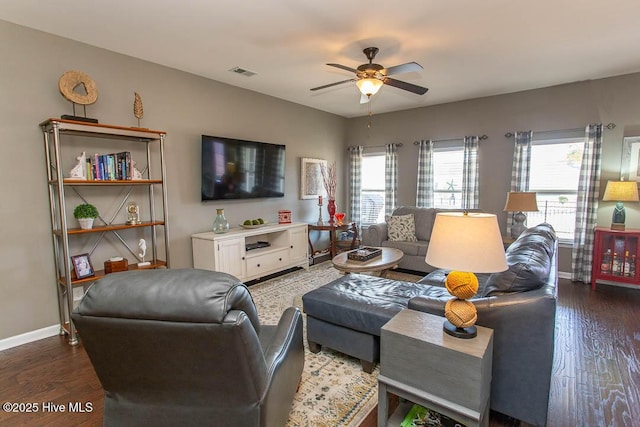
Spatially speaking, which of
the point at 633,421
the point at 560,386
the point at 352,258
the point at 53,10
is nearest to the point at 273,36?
the point at 53,10

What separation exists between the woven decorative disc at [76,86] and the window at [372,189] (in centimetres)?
464

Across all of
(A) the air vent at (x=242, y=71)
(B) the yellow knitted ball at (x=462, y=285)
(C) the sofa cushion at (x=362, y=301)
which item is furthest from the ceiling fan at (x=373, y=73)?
(B) the yellow knitted ball at (x=462, y=285)

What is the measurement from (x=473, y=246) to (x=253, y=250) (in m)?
3.38

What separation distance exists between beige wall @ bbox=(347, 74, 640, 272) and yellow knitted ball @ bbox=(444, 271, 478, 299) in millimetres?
4067

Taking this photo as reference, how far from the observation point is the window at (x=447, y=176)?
5496 millimetres

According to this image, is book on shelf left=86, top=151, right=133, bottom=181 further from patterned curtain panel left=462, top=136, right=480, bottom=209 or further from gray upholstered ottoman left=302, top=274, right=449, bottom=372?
patterned curtain panel left=462, top=136, right=480, bottom=209

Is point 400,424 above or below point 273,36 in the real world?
below

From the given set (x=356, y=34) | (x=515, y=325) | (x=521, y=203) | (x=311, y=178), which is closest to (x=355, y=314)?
(x=515, y=325)

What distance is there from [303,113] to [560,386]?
16.2 feet

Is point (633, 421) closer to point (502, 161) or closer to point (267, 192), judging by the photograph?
point (502, 161)

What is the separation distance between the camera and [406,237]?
4992 mm

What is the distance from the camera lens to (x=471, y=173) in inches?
206

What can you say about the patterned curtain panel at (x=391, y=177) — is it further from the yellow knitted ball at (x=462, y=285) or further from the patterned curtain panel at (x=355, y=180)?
the yellow knitted ball at (x=462, y=285)

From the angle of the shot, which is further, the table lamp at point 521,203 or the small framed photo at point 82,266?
the table lamp at point 521,203
